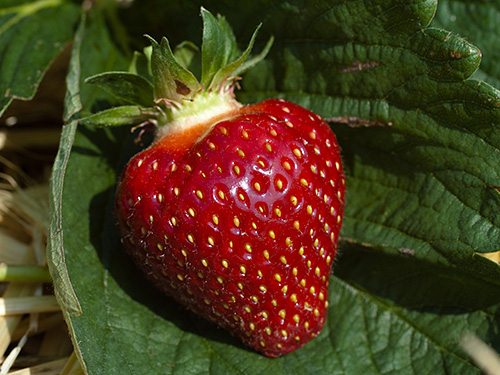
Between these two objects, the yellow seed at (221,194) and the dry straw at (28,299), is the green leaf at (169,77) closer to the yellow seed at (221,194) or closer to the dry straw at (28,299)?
the yellow seed at (221,194)

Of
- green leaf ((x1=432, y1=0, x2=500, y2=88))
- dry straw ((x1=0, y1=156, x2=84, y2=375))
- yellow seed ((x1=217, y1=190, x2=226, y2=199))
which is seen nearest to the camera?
yellow seed ((x1=217, y1=190, x2=226, y2=199))

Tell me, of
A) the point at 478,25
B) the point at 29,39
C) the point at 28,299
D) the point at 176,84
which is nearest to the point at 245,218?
the point at 176,84

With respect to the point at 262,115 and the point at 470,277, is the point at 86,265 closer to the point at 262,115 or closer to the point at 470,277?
the point at 262,115

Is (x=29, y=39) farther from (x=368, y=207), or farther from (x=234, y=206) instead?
(x=368, y=207)

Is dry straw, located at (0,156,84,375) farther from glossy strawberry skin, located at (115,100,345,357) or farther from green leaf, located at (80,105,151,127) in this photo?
green leaf, located at (80,105,151,127)

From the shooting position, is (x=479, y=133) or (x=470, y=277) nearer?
(x=479, y=133)

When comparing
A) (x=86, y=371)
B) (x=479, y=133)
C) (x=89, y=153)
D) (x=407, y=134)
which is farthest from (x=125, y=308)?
(x=479, y=133)

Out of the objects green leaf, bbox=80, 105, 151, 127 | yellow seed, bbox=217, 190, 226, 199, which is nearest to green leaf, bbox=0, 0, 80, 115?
green leaf, bbox=80, 105, 151, 127

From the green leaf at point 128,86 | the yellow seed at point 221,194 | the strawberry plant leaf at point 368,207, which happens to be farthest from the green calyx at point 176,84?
the yellow seed at point 221,194
